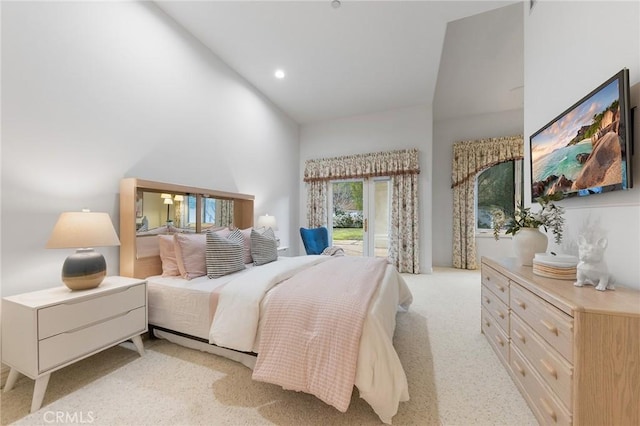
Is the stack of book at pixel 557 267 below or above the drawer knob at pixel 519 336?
above

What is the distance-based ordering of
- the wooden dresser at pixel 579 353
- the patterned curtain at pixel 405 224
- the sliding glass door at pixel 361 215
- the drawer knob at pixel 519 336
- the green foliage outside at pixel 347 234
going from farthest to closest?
the green foliage outside at pixel 347 234, the sliding glass door at pixel 361 215, the patterned curtain at pixel 405 224, the drawer knob at pixel 519 336, the wooden dresser at pixel 579 353

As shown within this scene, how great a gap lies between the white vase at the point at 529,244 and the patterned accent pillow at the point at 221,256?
239 cm

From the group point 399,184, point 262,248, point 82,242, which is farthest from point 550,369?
point 399,184

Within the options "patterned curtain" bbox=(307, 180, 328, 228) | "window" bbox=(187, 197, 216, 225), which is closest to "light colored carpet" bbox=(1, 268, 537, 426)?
"window" bbox=(187, 197, 216, 225)

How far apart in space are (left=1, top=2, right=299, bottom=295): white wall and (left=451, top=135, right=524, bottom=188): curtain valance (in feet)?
15.1

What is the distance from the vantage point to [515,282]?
159 cm

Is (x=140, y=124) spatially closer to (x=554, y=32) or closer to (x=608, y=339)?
(x=608, y=339)

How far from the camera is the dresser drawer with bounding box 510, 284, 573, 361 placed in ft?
3.43

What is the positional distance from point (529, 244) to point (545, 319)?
832 millimetres

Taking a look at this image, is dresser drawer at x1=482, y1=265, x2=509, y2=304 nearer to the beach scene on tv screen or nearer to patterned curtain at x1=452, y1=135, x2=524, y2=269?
the beach scene on tv screen

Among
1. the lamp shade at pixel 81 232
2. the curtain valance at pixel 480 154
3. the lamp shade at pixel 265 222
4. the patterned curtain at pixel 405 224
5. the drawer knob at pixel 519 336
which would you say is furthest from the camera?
the curtain valance at pixel 480 154

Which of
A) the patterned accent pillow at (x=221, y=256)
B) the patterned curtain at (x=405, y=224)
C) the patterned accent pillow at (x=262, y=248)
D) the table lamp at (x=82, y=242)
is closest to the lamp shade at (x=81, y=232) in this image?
the table lamp at (x=82, y=242)

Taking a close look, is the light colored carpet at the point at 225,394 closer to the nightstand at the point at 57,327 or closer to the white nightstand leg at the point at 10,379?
the white nightstand leg at the point at 10,379

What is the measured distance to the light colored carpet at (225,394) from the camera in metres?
1.32
